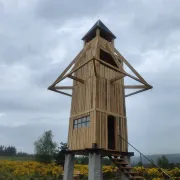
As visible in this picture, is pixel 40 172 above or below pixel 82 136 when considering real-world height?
below

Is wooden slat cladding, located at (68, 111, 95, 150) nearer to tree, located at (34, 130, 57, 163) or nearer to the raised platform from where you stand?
the raised platform

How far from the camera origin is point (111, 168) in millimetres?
22703

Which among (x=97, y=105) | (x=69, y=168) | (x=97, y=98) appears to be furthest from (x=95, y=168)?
(x=97, y=98)

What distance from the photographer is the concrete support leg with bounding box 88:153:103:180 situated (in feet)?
36.5

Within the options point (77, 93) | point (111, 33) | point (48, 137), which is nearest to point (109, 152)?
point (77, 93)

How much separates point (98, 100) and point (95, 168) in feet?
13.0

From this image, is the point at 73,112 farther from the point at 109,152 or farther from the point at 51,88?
the point at 109,152

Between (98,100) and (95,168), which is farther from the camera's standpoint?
(98,100)

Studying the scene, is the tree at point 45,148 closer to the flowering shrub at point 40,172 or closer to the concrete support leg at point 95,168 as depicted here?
the flowering shrub at point 40,172

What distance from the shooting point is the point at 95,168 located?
11273mm

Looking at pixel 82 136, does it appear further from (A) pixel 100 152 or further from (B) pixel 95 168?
(B) pixel 95 168

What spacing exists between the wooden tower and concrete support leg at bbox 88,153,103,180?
58 centimetres

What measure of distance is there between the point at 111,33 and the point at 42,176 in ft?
50.1

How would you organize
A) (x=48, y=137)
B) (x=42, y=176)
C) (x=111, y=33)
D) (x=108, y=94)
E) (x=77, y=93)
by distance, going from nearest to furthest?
(x=108, y=94), (x=77, y=93), (x=111, y=33), (x=42, y=176), (x=48, y=137)
